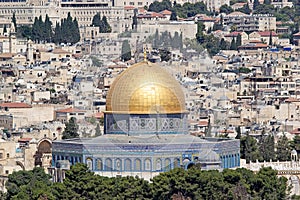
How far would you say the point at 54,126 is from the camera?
7231 cm

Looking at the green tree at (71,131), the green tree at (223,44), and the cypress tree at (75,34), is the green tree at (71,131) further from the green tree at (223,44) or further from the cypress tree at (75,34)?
the cypress tree at (75,34)

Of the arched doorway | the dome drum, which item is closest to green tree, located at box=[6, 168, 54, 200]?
the dome drum

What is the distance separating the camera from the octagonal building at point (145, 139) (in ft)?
174

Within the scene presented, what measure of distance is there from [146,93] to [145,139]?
1.19 metres

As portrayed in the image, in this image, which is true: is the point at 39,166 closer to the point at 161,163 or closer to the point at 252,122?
the point at 161,163

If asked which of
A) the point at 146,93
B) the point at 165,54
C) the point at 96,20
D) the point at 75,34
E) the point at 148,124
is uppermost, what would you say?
the point at 146,93

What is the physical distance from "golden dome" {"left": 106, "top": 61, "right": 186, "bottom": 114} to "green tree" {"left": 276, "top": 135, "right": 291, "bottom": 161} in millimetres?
7276

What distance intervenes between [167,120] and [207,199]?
219 inches

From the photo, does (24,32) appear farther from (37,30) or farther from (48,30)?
(48,30)

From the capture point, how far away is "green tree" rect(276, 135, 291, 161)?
200 feet

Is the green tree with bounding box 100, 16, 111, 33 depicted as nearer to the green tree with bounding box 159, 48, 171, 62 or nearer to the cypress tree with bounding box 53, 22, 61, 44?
the cypress tree with bounding box 53, 22, 61, 44

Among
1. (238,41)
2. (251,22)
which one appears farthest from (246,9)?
(238,41)

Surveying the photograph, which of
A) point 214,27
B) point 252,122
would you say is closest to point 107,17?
point 214,27

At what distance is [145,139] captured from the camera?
177ft
